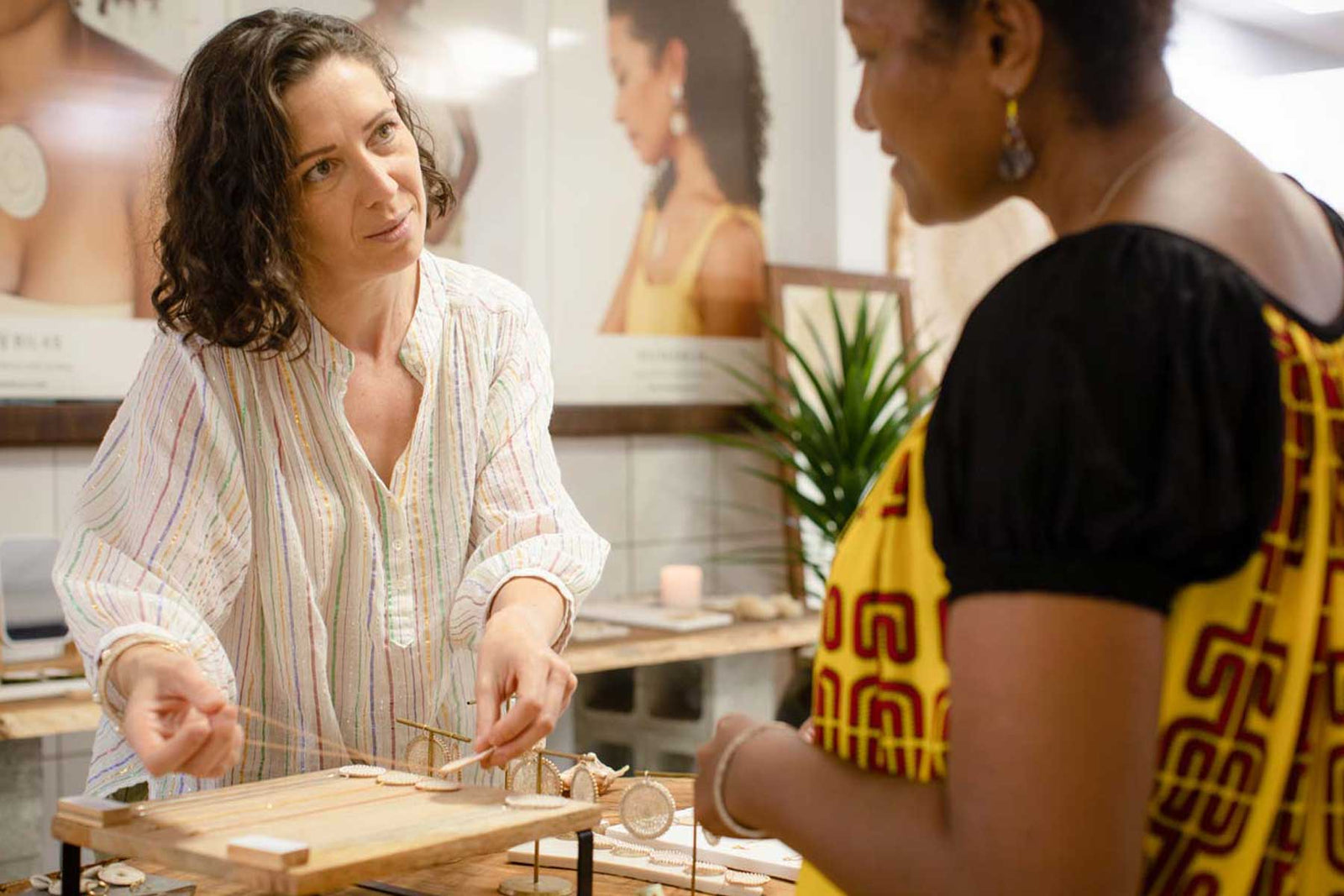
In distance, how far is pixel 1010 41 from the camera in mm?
917

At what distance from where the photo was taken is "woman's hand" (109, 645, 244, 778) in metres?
1.41

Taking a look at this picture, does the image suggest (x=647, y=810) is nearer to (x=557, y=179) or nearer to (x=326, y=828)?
(x=326, y=828)

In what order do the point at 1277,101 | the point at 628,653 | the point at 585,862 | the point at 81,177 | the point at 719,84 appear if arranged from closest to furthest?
the point at 585,862 < the point at 81,177 < the point at 628,653 < the point at 719,84 < the point at 1277,101

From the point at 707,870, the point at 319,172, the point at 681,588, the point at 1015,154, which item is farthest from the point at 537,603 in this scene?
the point at 681,588

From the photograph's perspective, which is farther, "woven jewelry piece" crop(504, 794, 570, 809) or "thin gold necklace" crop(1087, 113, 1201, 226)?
"woven jewelry piece" crop(504, 794, 570, 809)

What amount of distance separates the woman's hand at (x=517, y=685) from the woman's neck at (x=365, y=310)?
Result: 46 centimetres

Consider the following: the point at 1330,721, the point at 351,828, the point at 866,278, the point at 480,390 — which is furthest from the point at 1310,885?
the point at 866,278

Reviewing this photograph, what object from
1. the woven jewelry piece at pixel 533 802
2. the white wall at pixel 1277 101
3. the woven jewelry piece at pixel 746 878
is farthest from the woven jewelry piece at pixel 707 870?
the white wall at pixel 1277 101

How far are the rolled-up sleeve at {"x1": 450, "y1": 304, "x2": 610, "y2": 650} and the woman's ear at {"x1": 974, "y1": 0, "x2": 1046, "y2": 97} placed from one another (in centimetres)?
109

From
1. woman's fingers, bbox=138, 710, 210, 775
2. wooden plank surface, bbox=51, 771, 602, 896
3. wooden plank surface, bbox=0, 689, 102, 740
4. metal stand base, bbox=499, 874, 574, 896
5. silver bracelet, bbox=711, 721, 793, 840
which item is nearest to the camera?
silver bracelet, bbox=711, 721, 793, 840

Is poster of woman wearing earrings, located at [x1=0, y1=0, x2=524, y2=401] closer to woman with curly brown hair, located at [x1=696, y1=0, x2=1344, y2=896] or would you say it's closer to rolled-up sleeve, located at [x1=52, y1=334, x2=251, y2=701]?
rolled-up sleeve, located at [x1=52, y1=334, x2=251, y2=701]

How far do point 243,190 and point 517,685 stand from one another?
725mm

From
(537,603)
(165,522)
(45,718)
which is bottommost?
(45,718)

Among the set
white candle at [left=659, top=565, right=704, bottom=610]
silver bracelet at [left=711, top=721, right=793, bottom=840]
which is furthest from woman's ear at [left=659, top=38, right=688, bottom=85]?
silver bracelet at [left=711, top=721, right=793, bottom=840]
